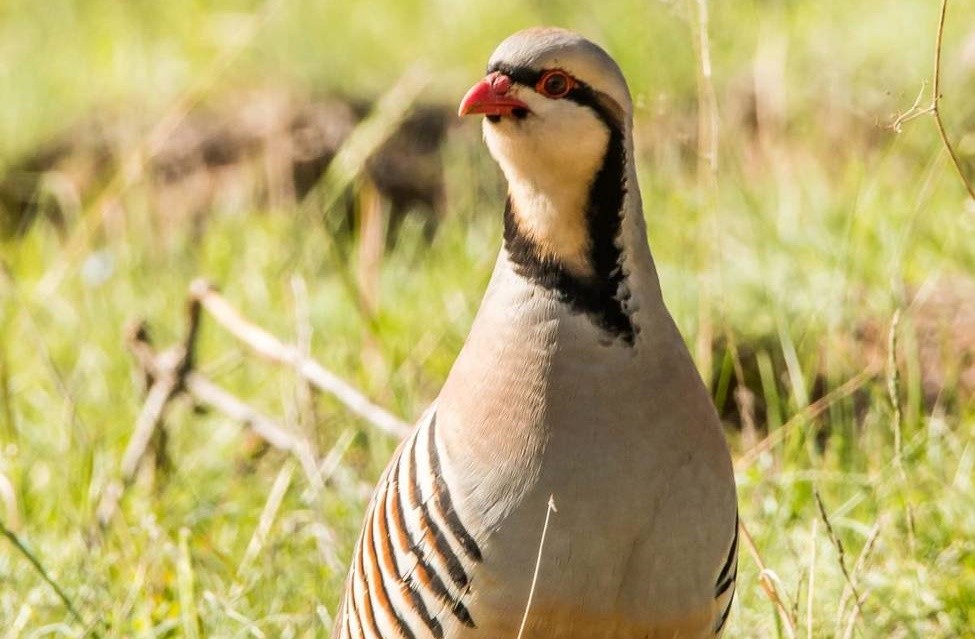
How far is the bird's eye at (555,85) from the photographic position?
8.22 ft

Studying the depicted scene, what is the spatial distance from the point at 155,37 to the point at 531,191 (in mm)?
5742

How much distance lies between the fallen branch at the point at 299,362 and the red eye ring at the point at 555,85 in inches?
59.6

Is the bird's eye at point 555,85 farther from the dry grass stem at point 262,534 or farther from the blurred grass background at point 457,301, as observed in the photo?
the dry grass stem at point 262,534

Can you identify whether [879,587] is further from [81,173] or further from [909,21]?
[81,173]

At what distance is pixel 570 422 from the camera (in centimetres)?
251

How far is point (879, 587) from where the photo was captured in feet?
11.0

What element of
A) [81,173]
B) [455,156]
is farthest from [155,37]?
[455,156]

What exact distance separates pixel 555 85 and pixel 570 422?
52 centimetres

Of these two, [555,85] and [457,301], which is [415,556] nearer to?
[555,85]

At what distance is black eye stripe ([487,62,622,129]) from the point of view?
250cm

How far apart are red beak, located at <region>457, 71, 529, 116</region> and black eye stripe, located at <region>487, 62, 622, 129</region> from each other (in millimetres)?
17

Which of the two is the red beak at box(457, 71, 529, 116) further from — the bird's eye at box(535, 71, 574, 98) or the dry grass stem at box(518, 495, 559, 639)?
the dry grass stem at box(518, 495, 559, 639)

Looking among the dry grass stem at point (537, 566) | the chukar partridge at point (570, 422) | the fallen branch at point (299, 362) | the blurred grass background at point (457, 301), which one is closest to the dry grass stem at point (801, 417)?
the blurred grass background at point (457, 301)

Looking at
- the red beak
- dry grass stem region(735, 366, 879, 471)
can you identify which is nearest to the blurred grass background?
dry grass stem region(735, 366, 879, 471)
